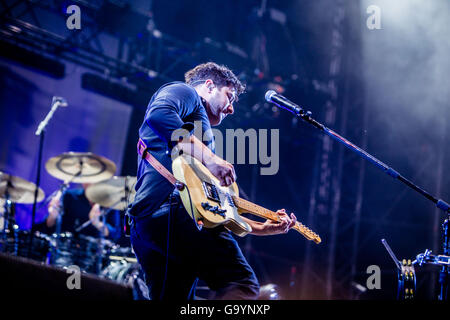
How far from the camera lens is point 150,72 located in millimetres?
8258

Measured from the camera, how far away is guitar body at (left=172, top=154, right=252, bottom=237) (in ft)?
8.23

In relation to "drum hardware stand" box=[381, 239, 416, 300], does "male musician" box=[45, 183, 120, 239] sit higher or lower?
higher

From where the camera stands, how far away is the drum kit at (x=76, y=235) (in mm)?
6215

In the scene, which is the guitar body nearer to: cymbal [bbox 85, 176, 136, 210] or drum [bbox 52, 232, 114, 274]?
cymbal [bbox 85, 176, 136, 210]

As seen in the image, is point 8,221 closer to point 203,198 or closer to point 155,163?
point 155,163

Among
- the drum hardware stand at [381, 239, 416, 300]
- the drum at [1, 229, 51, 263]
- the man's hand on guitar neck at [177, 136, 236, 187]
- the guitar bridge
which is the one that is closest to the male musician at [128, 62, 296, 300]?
the man's hand on guitar neck at [177, 136, 236, 187]

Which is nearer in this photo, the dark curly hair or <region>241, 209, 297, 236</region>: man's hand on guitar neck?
<region>241, 209, 297, 236</region>: man's hand on guitar neck

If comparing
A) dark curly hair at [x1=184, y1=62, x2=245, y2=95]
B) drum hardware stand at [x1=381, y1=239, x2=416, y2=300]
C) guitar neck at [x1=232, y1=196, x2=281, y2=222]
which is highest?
dark curly hair at [x1=184, y1=62, x2=245, y2=95]

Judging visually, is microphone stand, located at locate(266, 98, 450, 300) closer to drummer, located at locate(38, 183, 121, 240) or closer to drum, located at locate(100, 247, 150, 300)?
drum, located at locate(100, 247, 150, 300)

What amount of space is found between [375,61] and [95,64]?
5.89 metres

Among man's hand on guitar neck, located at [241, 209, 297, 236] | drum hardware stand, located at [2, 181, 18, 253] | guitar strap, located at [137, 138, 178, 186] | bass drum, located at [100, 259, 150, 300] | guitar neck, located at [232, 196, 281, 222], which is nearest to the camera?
guitar strap, located at [137, 138, 178, 186]

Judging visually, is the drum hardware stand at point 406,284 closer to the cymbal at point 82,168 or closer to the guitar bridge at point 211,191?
the guitar bridge at point 211,191

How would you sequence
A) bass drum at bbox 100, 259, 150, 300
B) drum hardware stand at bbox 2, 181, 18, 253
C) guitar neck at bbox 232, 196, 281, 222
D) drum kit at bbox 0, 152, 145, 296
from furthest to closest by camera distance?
drum kit at bbox 0, 152, 145, 296, bass drum at bbox 100, 259, 150, 300, drum hardware stand at bbox 2, 181, 18, 253, guitar neck at bbox 232, 196, 281, 222
